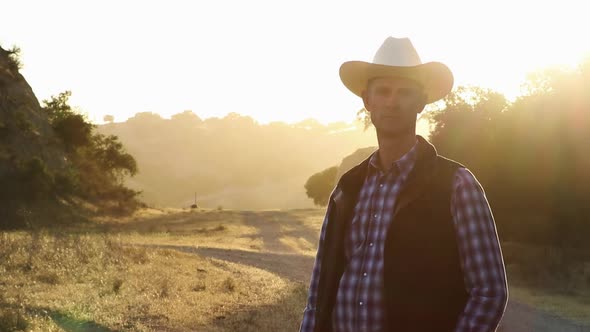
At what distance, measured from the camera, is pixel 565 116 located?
23078mm

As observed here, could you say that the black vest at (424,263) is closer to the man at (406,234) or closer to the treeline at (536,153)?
the man at (406,234)

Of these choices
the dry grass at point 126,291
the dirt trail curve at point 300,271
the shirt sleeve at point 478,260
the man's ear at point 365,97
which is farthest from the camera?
the dirt trail curve at point 300,271

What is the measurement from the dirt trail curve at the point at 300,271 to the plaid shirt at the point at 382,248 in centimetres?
1224

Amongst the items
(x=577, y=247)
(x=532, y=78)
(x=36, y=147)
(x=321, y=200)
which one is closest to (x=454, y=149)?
(x=532, y=78)

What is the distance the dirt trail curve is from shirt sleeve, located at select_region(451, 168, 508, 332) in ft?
40.7

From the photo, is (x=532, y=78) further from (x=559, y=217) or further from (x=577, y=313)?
(x=577, y=313)

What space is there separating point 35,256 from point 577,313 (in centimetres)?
1294

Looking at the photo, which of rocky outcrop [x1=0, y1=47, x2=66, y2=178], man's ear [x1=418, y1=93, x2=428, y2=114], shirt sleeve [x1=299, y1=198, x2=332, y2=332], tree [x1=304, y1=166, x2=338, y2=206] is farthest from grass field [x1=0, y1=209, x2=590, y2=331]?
tree [x1=304, y1=166, x2=338, y2=206]

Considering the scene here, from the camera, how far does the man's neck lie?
3.63m

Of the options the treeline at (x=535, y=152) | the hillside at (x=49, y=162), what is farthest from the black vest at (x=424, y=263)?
the hillside at (x=49, y=162)

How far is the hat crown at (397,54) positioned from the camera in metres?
3.62

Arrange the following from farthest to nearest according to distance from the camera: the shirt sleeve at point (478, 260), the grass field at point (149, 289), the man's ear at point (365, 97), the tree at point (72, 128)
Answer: the tree at point (72, 128) < the grass field at point (149, 289) < the man's ear at point (365, 97) < the shirt sleeve at point (478, 260)

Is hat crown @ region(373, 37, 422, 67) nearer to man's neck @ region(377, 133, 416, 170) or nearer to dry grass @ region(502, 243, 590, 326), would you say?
man's neck @ region(377, 133, 416, 170)

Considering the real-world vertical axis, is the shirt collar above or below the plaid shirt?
above
